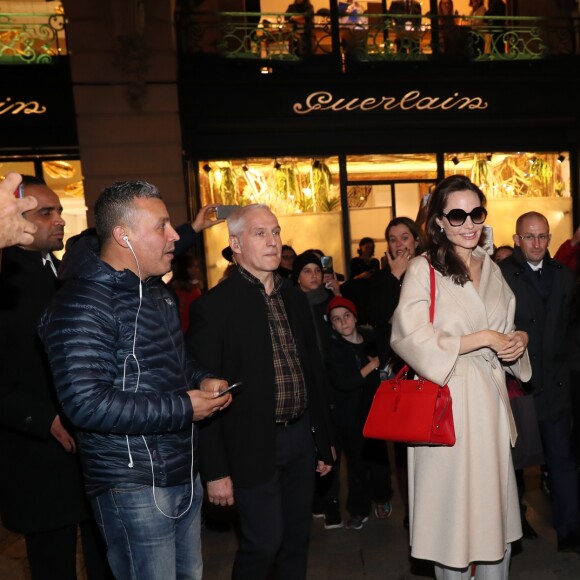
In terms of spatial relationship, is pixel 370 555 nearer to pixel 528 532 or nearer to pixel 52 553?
pixel 528 532

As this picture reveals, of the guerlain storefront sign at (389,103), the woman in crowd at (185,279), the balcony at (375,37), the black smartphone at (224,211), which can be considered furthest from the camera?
the guerlain storefront sign at (389,103)

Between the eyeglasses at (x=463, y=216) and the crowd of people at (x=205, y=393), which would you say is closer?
the crowd of people at (x=205, y=393)

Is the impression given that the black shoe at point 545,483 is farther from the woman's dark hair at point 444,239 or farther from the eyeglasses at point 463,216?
the eyeglasses at point 463,216

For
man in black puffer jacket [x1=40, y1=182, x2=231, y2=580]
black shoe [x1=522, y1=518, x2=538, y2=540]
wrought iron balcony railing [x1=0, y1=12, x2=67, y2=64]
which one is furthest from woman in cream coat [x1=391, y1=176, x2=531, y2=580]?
wrought iron balcony railing [x1=0, y1=12, x2=67, y2=64]

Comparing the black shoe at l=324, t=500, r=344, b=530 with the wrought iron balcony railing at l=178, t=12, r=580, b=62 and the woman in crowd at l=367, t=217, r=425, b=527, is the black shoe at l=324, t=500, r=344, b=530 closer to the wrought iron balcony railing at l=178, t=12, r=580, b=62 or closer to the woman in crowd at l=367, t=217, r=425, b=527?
the woman in crowd at l=367, t=217, r=425, b=527

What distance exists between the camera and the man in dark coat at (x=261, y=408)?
3.29 meters

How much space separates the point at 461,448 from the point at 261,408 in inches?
39.7

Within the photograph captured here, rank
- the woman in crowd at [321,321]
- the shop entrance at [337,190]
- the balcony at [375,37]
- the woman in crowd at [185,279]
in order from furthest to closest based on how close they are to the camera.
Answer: the shop entrance at [337,190]
the balcony at [375,37]
the woman in crowd at [185,279]
the woman in crowd at [321,321]

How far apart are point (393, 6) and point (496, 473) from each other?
35.8 feet

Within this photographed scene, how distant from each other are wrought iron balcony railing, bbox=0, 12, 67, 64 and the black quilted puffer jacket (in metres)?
9.80

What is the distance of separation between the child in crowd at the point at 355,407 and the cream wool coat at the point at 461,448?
1.83 m

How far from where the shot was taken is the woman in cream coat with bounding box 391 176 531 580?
125 inches

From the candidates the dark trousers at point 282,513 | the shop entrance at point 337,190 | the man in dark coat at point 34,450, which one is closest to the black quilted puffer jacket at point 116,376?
the man in dark coat at point 34,450

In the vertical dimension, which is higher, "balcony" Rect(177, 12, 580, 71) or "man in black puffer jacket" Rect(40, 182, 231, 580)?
"balcony" Rect(177, 12, 580, 71)
